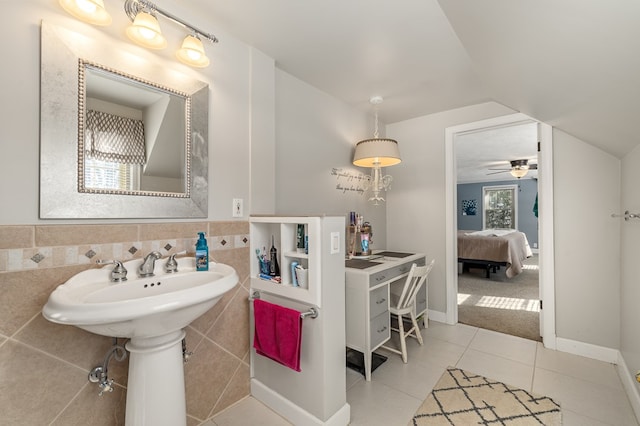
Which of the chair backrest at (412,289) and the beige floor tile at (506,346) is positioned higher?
the chair backrest at (412,289)

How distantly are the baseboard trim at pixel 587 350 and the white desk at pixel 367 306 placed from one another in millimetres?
1534

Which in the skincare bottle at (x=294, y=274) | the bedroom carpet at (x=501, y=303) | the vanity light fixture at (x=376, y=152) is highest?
the vanity light fixture at (x=376, y=152)

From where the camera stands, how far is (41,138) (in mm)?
1120

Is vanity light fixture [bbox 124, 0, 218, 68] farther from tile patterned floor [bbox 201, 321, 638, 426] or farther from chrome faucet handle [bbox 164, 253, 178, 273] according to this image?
tile patterned floor [bbox 201, 321, 638, 426]

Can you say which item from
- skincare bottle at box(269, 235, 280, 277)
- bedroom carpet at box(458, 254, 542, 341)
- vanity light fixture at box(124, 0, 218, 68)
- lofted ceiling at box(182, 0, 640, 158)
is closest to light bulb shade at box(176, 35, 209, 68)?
vanity light fixture at box(124, 0, 218, 68)

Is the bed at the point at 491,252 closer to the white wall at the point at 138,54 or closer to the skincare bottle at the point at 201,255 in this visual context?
the white wall at the point at 138,54

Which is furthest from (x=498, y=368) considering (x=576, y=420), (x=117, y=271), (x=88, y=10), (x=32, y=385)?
(x=88, y=10)

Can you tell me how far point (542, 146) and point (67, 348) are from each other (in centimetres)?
347

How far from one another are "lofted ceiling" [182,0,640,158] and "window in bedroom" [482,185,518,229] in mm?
6999

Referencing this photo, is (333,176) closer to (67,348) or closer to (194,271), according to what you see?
(194,271)

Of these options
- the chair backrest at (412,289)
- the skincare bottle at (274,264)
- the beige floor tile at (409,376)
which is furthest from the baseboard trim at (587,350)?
the skincare bottle at (274,264)

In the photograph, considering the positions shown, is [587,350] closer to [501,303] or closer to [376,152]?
[501,303]

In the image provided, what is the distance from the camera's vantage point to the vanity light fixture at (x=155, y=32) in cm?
127

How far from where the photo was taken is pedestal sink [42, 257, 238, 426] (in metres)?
0.88
